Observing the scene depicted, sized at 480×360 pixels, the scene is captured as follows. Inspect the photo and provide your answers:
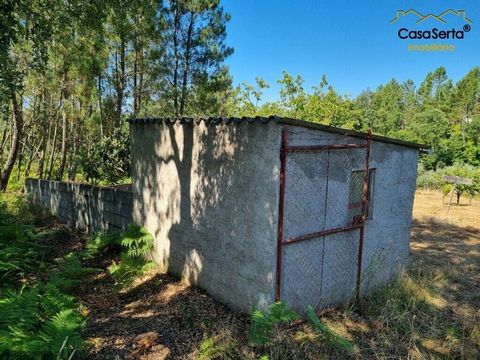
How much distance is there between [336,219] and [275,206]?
1.59 meters

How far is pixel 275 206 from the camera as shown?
485 cm

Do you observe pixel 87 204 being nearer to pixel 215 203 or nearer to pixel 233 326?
pixel 215 203

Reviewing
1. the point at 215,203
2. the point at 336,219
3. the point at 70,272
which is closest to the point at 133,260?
the point at 70,272

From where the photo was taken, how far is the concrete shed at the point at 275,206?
16.4 feet

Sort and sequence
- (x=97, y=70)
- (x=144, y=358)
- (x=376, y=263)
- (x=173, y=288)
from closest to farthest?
(x=144, y=358) < (x=173, y=288) < (x=376, y=263) < (x=97, y=70)

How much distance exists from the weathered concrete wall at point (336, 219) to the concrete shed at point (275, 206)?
20mm

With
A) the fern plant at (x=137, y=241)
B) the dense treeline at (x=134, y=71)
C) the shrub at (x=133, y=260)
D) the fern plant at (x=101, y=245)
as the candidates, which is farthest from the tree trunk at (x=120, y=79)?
the shrub at (x=133, y=260)

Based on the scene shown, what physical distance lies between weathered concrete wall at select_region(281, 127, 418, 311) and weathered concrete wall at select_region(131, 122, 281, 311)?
333 millimetres

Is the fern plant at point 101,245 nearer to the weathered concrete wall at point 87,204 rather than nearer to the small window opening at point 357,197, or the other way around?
the weathered concrete wall at point 87,204

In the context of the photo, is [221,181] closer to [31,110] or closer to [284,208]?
→ [284,208]

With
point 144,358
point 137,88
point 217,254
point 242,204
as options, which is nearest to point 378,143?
point 242,204

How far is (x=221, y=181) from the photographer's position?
567 cm

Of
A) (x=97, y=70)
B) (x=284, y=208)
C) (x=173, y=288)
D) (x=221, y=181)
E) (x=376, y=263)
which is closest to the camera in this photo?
(x=284, y=208)

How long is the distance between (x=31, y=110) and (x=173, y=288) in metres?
17.0
